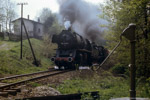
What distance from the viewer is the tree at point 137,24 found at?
8.77 metres

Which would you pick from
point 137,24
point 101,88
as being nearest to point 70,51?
point 137,24

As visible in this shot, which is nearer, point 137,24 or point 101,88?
point 101,88

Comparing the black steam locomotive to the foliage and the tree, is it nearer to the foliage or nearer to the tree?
the foliage

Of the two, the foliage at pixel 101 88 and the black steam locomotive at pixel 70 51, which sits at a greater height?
the black steam locomotive at pixel 70 51

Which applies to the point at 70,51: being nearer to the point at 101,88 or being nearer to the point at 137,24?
the point at 137,24

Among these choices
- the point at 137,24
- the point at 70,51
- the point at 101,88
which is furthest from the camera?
the point at 70,51

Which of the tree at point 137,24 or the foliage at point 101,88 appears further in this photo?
the tree at point 137,24

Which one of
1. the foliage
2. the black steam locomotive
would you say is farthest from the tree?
the black steam locomotive

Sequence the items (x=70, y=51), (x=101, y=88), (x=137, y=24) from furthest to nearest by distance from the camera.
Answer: (x=70, y=51), (x=137, y=24), (x=101, y=88)

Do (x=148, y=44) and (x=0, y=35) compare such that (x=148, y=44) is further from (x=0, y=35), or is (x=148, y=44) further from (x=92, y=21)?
(x=0, y=35)

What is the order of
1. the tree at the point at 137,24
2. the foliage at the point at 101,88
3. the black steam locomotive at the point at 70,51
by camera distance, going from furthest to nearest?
the black steam locomotive at the point at 70,51 < the tree at the point at 137,24 < the foliage at the point at 101,88

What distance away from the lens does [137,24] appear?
31.1 ft

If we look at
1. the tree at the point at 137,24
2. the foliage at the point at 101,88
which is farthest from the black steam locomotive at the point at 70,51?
the tree at the point at 137,24

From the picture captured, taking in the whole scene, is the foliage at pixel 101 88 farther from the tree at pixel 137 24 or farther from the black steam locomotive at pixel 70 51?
the black steam locomotive at pixel 70 51
